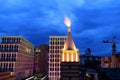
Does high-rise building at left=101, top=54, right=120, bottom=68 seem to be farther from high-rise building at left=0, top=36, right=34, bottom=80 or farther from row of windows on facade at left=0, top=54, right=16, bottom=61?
row of windows on facade at left=0, top=54, right=16, bottom=61

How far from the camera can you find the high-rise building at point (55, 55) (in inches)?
6427

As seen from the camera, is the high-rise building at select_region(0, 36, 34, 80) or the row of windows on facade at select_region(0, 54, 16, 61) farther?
the row of windows on facade at select_region(0, 54, 16, 61)

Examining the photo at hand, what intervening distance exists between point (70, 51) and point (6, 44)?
9592cm

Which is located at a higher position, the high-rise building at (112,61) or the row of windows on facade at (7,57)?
the row of windows on facade at (7,57)

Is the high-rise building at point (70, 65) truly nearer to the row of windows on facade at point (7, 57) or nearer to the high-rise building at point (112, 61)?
the high-rise building at point (112, 61)

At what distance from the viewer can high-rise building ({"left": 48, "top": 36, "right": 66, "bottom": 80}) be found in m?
163

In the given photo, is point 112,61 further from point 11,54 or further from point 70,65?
point 70,65

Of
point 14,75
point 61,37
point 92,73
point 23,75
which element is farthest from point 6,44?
point 92,73

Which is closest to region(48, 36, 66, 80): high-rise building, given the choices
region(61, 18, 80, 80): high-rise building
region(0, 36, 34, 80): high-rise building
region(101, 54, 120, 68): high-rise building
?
region(0, 36, 34, 80): high-rise building

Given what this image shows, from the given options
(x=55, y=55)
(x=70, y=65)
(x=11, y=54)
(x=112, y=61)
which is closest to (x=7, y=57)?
(x=11, y=54)

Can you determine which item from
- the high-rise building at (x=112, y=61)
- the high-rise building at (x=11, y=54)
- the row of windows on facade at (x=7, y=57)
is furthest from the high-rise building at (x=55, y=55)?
the high-rise building at (x=112, y=61)

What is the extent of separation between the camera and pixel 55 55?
164625 mm

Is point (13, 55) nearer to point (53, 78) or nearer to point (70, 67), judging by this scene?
point (53, 78)

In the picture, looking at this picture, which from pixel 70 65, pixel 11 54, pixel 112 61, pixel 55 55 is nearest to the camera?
pixel 70 65
